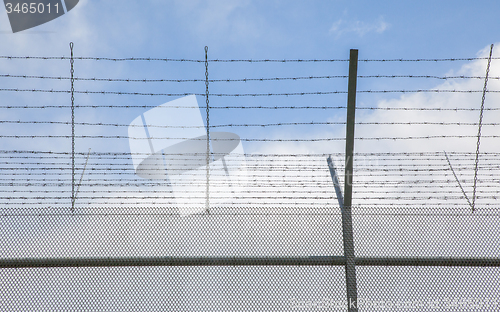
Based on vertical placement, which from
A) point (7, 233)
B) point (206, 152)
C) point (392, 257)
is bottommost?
point (392, 257)

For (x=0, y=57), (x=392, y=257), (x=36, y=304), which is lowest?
(x=36, y=304)

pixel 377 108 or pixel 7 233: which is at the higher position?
pixel 377 108

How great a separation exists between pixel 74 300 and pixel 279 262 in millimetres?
1489

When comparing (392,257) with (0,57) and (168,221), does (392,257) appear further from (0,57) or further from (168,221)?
(0,57)

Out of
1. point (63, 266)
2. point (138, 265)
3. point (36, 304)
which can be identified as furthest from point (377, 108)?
point (36, 304)

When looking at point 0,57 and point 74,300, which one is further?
point 0,57

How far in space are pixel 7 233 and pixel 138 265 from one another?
3.39 feet

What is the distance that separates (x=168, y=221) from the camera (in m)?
2.80

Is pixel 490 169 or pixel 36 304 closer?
pixel 36 304

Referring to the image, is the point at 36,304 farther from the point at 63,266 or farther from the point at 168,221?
the point at 168,221

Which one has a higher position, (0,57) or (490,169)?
(0,57)

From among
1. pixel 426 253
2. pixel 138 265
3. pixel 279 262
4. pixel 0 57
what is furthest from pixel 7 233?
pixel 426 253

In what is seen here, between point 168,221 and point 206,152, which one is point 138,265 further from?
point 206,152

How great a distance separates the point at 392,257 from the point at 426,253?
0.86 feet
